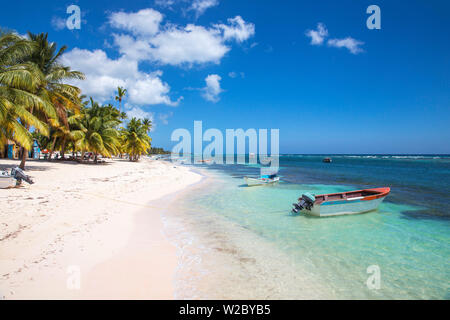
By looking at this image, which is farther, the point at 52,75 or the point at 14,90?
the point at 52,75

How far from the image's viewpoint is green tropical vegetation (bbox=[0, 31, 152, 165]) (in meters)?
11.1

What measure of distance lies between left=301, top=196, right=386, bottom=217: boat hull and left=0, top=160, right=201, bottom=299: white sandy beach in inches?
265

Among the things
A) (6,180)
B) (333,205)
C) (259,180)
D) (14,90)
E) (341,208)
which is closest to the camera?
(6,180)

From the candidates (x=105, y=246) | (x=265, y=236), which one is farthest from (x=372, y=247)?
(x=105, y=246)

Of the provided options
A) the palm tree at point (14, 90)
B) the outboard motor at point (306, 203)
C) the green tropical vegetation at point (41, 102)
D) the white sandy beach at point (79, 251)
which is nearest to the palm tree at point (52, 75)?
the green tropical vegetation at point (41, 102)

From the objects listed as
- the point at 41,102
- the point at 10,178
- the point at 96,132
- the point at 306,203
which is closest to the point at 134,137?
the point at 96,132

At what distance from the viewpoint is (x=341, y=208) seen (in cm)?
986

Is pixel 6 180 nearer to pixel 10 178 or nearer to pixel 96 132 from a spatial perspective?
pixel 10 178

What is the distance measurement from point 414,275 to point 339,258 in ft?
5.20

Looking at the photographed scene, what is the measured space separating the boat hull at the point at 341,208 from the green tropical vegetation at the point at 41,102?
49.2ft

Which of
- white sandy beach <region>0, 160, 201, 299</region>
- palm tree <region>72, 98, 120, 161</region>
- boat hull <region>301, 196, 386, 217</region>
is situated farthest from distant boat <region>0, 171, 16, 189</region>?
palm tree <region>72, 98, 120, 161</region>

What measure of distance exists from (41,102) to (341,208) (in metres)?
17.1

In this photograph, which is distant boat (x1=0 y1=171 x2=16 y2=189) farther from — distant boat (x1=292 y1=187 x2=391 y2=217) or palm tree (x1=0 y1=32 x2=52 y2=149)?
distant boat (x1=292 y1=187 x2=391 y2=217)
